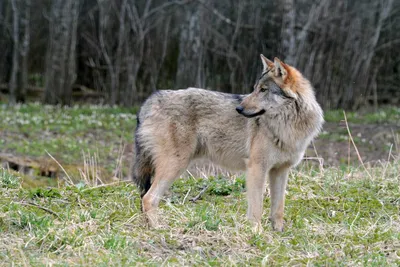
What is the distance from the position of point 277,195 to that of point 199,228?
1.11 meters

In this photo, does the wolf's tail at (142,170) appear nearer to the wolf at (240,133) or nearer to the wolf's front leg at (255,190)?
the wolf at (240,133)

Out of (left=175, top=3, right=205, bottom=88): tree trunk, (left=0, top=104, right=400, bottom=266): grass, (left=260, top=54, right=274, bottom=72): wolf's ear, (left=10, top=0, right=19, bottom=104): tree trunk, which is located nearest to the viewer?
(left=0, top=104, right=400, bottom=266): grass

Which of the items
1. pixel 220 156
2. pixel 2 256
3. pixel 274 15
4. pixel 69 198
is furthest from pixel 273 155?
pixel 274 15

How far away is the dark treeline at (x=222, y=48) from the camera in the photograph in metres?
16.2

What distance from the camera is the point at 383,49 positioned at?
59.7 feet

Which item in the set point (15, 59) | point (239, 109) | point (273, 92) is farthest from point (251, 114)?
point (15, 59)

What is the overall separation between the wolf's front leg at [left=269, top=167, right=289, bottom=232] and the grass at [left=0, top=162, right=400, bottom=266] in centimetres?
13

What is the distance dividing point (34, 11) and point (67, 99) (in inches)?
245

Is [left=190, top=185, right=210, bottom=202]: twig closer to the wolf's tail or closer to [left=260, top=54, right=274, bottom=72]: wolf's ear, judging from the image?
the wolf's tail

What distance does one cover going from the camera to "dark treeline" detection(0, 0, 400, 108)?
53.1 feet

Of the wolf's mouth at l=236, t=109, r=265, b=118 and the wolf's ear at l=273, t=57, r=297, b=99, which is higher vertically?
the wolf's ear at l=273, t=57, r=297, b=99

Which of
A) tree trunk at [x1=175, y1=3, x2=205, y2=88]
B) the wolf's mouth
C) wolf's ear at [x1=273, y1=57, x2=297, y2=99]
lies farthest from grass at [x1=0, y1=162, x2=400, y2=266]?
tree trunk at [x1=175, y1=3, x2=205, y2=88]

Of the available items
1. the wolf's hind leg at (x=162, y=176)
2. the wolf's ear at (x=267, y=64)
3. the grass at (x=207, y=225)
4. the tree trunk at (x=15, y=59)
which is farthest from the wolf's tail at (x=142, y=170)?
the tree trunk at (x=15, y=59)

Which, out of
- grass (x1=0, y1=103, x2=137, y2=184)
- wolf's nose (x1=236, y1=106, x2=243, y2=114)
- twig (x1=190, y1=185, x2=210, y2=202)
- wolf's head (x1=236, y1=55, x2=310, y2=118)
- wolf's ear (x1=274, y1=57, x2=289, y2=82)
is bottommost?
grass (x1=0, y1=103, x2=137, y2=184)
